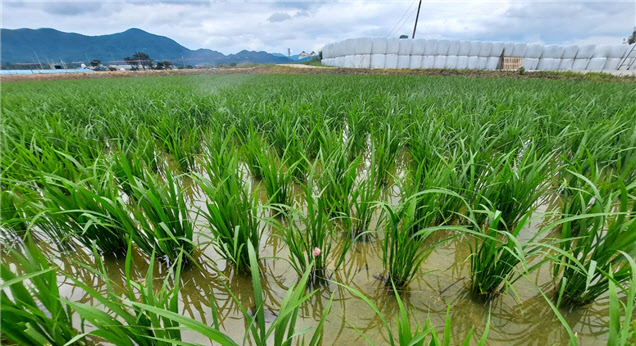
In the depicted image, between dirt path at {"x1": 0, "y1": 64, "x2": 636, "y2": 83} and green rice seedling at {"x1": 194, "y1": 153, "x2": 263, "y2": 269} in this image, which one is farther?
dirt path at {"x1": 0, "y1": 64, "x2": 636, "y2": 83}

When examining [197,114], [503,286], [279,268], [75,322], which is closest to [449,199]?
[503,286]

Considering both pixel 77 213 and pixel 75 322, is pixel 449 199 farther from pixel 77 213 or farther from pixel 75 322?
pixel 77 213

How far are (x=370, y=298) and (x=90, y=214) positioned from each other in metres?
1.25

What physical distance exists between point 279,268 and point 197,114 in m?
2.82

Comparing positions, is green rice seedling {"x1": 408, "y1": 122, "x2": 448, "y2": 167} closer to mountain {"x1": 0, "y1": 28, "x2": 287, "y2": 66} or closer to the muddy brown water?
the muddy brown water

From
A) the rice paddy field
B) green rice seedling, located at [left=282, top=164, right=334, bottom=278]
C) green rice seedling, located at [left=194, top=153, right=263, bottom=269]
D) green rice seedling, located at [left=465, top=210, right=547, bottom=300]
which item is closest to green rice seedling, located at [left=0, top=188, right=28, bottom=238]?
the rice paddy field

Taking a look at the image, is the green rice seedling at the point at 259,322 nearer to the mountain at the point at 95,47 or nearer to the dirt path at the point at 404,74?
the dirt path at the point at 404,74

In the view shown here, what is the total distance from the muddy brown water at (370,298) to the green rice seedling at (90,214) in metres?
0.11

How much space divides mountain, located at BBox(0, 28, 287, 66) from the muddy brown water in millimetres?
66075

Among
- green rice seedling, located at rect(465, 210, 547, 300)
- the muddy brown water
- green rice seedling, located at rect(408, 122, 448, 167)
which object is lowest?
the muddy brown water

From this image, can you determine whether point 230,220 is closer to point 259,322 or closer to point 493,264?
point 259,322

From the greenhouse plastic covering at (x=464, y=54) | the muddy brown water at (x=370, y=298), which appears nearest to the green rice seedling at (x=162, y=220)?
the muddy brown water at (x=370, y=298)

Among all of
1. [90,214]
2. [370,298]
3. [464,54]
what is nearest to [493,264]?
[370,298]

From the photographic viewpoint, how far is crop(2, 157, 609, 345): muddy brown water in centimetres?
87
